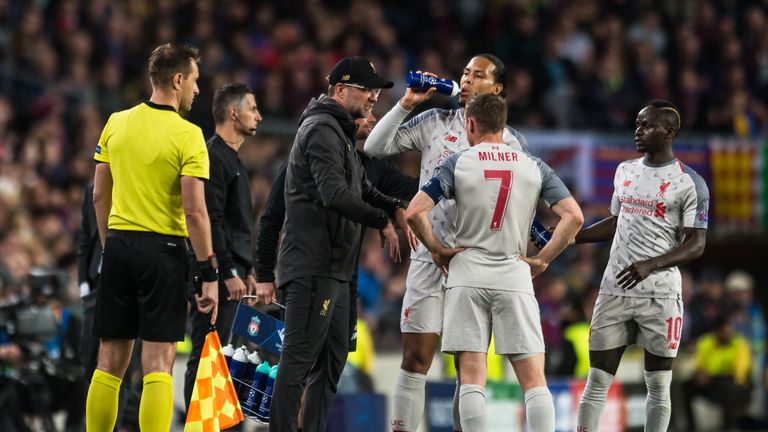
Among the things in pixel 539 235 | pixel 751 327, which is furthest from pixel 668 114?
pixel 751 327

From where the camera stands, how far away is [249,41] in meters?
17.1

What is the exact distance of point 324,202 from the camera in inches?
280

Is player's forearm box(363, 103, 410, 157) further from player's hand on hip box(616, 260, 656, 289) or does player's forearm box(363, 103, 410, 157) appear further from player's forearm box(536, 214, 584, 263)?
player's hand on hip box(616, 260, 656, 289)

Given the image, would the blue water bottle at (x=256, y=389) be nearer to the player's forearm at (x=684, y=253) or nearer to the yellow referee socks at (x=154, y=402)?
the yellow referee socks at (x=154, y=402)

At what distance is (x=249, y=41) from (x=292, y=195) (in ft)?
32.7

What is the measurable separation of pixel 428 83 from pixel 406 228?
2.83 feet

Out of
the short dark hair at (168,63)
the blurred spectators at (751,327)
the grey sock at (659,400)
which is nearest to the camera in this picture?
the short dark hair at (168,63)

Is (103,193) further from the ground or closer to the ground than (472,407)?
further from the ground

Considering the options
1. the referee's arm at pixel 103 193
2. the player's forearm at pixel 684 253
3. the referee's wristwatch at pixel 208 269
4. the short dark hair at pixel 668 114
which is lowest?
the referee's wristwatch at pixel 208 269

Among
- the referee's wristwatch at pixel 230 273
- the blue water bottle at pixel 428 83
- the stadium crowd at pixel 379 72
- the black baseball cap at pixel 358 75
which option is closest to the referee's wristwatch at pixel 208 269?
the referee's wristwatch at pixel 230 273

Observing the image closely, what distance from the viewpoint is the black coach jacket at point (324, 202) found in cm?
715

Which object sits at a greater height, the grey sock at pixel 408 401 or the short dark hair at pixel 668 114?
the short dark hair at pixel 668 114

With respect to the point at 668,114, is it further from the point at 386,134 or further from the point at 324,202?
the point at 324,202

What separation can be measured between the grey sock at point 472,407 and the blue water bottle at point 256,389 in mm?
1350
